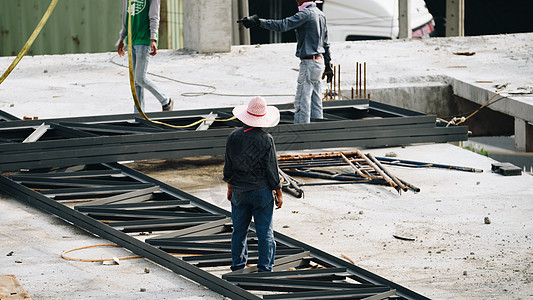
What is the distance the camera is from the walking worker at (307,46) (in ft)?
36.2

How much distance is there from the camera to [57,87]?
1636 cm

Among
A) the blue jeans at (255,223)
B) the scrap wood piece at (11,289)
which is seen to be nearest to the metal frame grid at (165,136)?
the scrap wood piece at (11,289)

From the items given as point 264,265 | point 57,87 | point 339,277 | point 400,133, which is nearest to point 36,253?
point 264,265

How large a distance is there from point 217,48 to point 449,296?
499 inches

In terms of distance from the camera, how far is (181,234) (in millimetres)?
8297

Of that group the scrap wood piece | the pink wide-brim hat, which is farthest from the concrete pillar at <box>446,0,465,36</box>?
the scrap wood piece

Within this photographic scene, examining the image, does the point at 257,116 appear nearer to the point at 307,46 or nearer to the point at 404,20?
the point at 307,46

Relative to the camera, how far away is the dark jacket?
6910 mm

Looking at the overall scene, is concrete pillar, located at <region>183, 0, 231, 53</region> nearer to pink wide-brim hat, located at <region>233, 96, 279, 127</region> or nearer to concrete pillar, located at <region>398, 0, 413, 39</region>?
concrete pillar, located at <region>398, 0, 413, 39</region>

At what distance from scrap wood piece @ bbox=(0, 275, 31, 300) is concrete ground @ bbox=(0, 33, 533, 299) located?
0.15 metres

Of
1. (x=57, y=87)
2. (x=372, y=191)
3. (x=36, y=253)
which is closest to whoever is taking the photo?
(x=36, y=253)

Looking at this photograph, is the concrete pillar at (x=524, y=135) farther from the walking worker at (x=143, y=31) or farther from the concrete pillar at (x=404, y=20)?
the concrete pillar at (x=404, y=20)

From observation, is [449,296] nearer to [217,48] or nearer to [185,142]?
[185,142]

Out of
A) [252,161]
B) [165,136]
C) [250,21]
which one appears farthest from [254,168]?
[165,136]
